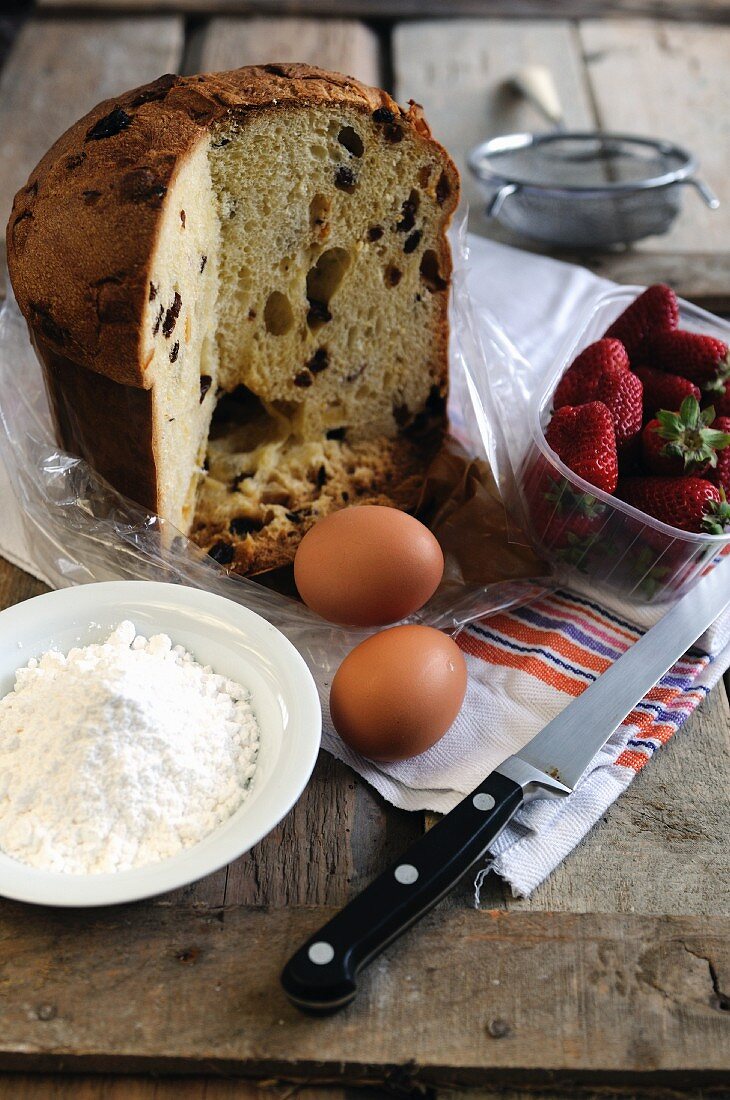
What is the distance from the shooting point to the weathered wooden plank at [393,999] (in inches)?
35.5

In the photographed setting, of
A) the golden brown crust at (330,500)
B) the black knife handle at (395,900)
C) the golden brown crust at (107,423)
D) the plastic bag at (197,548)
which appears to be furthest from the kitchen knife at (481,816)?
the golden brown crust at (107,423)

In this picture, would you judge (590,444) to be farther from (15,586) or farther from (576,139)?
(576,139)

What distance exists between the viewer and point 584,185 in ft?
6.75

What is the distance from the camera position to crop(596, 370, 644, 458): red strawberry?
1.37m

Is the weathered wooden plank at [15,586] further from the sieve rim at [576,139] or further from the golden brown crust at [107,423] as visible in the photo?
the sieve rim at [576,139]

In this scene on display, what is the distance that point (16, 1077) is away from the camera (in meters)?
0.91

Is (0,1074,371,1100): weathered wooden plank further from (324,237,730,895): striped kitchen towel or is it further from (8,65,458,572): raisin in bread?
(8,65,458,572): raisin in bread

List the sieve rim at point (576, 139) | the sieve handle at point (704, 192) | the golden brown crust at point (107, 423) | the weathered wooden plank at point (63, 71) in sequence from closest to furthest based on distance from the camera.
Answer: the golden brown crust at point (107, 423) → the sieve rim at point (576, 139) → the sieve handle at point (704, 192) → the weathered wooden plank at point (63, 71)

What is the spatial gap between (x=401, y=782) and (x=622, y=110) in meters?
2.03

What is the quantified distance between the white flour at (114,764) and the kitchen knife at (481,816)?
0.16m

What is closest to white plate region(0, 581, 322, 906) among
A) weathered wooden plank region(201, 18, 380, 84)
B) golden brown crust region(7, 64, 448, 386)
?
golden brown crust region(7, 64, 448, 386)

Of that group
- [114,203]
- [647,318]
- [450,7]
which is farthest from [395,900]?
[450,7]

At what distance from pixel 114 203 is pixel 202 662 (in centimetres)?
53

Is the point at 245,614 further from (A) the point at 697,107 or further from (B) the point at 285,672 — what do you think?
(A) the point at 697,107
